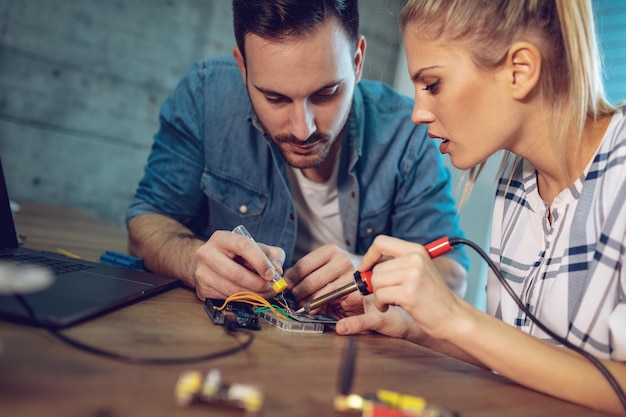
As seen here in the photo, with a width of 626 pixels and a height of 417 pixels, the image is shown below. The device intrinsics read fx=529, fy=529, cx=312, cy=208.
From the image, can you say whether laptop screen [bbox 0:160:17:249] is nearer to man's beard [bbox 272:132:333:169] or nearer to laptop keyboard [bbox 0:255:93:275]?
laptop keyboard [bbox 0:255:93:275]

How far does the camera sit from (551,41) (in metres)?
1.07

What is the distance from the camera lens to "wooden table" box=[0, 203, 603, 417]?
53 centimetres

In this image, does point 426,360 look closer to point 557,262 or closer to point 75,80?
point 557,262

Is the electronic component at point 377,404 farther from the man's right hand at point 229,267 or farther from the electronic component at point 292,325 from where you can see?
the man's right hand at point 229,267

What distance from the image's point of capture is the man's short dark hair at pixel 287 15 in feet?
4.67

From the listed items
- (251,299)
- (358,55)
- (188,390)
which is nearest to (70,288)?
(251,299)

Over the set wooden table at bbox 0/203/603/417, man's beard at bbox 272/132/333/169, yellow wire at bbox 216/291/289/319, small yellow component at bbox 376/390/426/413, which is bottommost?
yellow wire at bbox 216/291/289/319

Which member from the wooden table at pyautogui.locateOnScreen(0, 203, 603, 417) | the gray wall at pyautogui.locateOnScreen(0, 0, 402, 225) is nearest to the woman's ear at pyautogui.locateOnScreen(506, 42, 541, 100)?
the wooden table at pyautogui.locateOnScreen(0, 203, 603, 417)

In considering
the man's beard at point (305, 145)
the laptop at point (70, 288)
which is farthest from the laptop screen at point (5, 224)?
the man's beard at point (305, 145)

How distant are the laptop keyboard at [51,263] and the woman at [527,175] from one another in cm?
56

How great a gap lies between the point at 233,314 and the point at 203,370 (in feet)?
1.02

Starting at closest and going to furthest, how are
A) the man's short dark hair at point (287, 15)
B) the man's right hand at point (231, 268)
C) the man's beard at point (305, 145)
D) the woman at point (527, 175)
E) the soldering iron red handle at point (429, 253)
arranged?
the woman at point (527, 175) → the soldering iron red handle at point (429, 253) → the man's right hand at point (231, 268) → the man's short dark hair at point (287, 15) → the man's beard at point (305, 145)

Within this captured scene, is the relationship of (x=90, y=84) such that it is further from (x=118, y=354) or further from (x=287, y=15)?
(x=118, y=354)

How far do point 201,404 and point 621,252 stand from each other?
2.52ft
